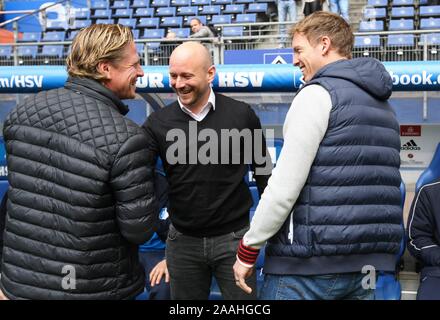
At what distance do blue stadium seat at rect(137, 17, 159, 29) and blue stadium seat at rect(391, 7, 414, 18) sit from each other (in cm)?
525

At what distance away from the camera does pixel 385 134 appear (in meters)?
1.89

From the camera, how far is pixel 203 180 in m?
2.43

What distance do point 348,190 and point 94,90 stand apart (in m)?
0.88

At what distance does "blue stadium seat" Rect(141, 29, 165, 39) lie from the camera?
12.6 m

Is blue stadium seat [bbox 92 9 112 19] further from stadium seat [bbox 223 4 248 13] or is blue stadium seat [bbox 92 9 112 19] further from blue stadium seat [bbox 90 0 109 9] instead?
stadium seat [bbox 223 4 248 13]

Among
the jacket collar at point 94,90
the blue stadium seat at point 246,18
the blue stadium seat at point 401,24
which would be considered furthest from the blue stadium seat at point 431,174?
the blue stadium seat at point 246,18

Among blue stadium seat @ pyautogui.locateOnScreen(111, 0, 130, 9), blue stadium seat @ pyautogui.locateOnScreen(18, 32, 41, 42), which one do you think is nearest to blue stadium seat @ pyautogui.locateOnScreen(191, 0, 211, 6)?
blue stadium seat @ pyautogui.locateOnScreen(111, 0, 130, 9)

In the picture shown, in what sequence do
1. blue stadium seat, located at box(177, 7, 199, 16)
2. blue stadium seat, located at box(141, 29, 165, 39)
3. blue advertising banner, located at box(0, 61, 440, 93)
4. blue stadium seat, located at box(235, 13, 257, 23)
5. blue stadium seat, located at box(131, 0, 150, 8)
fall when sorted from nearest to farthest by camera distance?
blue advertising banner, located at box(0, 61, 440, 93), blue stadium seat, located at box(235, 13, 257, 23), blue stadium seat, located at box(141, 29, 165, 39), blue stadium seat, located at box(177, 7, 199, 16), blue stadium seat, located at box(131, 0, 150, 8)

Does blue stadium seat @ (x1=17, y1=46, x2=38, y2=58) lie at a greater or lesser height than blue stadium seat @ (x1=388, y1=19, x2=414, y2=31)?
lesser

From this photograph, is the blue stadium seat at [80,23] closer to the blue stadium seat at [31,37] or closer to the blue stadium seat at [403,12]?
the blue stadium seat at [31,37]

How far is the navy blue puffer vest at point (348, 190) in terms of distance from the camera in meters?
1.80

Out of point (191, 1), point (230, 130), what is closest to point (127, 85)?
point (230, 130)

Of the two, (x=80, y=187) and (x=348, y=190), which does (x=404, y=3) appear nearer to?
(x=348, y=190)

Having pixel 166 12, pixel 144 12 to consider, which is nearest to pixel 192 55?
pixel 166 12
